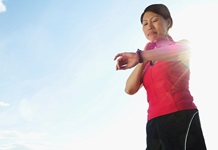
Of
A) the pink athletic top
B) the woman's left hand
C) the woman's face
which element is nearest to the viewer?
the woman's left hand

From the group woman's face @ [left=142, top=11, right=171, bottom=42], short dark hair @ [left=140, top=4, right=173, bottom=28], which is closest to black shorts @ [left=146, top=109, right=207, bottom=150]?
woman's face @ [left=142, top=11, right=171, bottom=42]

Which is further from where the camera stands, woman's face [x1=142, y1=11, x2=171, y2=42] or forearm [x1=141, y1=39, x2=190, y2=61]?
woman's face [x1=142, y1=11, x2=171, y2=42]

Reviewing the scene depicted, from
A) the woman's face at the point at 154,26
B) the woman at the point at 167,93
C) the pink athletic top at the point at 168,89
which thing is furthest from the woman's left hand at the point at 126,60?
the woman's face at the point at 154,26

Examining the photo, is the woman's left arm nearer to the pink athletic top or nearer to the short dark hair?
the pink athletic top

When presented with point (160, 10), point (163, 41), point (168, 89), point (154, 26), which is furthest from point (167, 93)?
point (160, 10)

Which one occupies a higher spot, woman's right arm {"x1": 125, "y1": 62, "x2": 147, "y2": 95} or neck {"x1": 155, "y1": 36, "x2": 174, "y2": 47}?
neck {"x1": 155, "y1": 36, "x2": 174, "y2": 47}

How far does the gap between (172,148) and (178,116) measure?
34cm

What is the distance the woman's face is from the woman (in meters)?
0.06

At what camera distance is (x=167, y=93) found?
3.26 metres

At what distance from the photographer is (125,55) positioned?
9.80 ft

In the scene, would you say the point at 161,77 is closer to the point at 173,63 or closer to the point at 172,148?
the point at 173,63

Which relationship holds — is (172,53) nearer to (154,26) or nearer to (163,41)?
(163,41)

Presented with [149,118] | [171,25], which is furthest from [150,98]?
[171,25]

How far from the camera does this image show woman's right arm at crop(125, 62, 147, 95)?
3.57 meters
